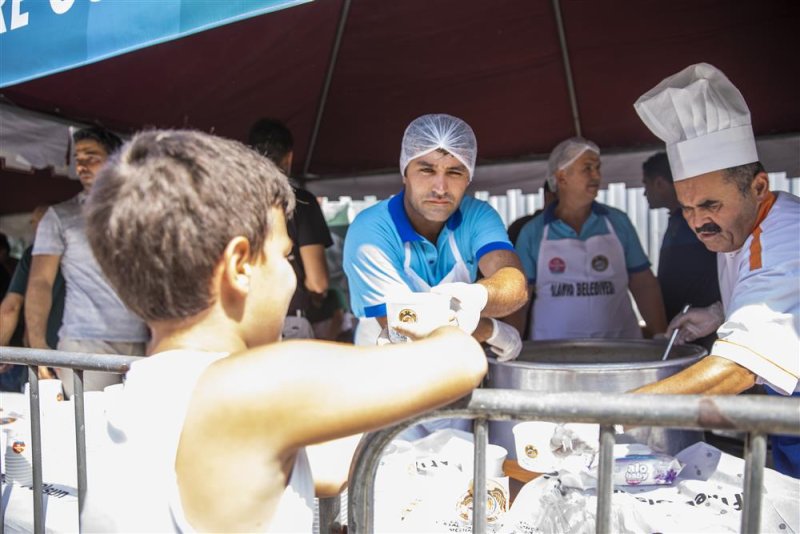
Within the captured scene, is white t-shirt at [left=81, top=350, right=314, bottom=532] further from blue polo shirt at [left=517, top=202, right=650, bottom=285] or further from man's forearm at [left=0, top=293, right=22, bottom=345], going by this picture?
man's forearm at [left=0, top=293, right=22, bottom=345]

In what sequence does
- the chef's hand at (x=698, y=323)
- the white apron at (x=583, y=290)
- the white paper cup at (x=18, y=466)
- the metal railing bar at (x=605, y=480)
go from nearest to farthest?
the metal railing bar at (x=605, y=480)
the white paper cup at (x=18, y=466)
the chef's hand at (x=698, y=323)
the white apron at (x=583, y=290)

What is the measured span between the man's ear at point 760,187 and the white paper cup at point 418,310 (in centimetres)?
111

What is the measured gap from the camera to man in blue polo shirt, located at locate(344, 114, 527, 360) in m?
2.12

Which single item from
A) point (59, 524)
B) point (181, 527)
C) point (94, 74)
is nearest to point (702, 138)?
point (181, 527)

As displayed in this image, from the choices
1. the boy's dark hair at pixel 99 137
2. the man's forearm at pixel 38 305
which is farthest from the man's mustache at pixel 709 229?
the man's forearm at pixel 38 305

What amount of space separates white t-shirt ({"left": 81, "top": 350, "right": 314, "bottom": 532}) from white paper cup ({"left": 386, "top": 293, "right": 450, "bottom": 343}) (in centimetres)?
51

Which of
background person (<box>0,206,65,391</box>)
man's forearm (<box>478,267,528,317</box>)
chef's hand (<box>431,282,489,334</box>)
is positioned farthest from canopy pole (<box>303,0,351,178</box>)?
chef's hand (<box>431,282,489,334</box>)

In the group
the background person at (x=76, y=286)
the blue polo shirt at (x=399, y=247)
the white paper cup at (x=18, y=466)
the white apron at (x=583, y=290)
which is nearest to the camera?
the white paper cup at (x=18, y=466)

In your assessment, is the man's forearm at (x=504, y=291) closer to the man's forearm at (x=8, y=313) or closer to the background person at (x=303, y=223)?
the background person at (x=303, y=223)

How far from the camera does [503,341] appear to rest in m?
1.99

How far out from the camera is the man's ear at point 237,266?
93cm

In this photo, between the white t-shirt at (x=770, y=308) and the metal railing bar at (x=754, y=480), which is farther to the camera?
the white t-shirt at (x=770, y=308)

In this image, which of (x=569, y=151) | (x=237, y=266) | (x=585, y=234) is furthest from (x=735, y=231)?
(x=237, y=266)

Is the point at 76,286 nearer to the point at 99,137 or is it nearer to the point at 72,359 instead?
the point at 99,137
